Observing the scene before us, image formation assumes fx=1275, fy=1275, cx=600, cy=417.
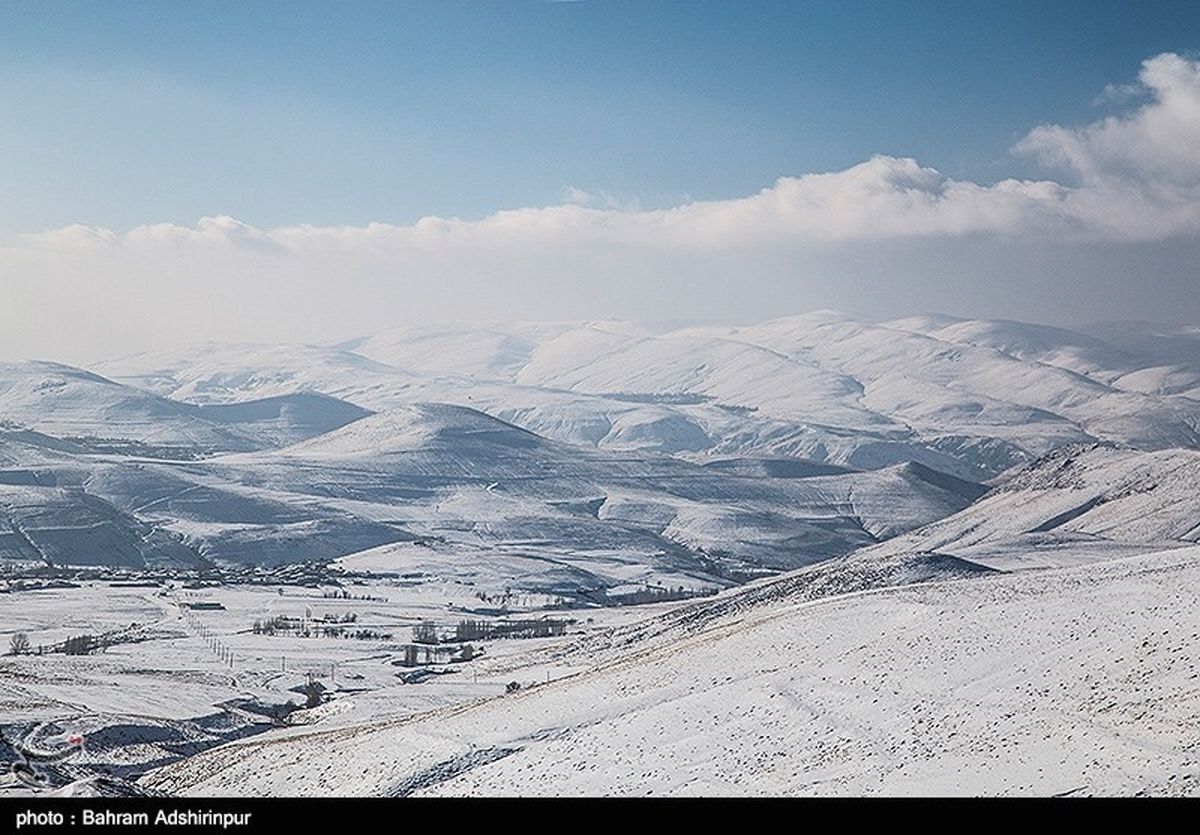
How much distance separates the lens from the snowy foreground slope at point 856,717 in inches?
1294

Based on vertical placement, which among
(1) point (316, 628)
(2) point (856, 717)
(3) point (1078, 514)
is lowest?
(1) point (316, 628)

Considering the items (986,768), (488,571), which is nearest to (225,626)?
(488,571)

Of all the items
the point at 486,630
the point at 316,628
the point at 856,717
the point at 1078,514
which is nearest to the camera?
the point at 856,717

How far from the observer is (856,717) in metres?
38.3

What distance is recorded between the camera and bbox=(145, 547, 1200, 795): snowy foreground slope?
1294 inches

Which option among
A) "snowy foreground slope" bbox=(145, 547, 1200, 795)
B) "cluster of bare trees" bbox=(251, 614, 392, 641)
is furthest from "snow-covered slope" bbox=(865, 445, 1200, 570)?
"snowy foreground slope" bbox=(145, 547, 1200, 795)

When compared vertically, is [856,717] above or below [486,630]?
above

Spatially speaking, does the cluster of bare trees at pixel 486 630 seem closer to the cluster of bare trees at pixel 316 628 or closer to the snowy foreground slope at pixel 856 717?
the cluster of bare trees at pixel 316 628

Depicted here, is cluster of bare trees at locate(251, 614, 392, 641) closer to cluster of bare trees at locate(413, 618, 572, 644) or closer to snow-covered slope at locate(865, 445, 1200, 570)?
cluster of bare trees at locate(413, 618, 572, 644)

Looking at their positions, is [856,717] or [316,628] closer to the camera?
[856,717]

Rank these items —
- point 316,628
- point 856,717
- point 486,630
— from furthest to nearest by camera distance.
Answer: point 316,628 < point 486,630 < point 856,717

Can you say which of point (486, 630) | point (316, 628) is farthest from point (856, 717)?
point (316, 628)

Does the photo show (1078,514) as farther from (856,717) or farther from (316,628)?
(856,717)
